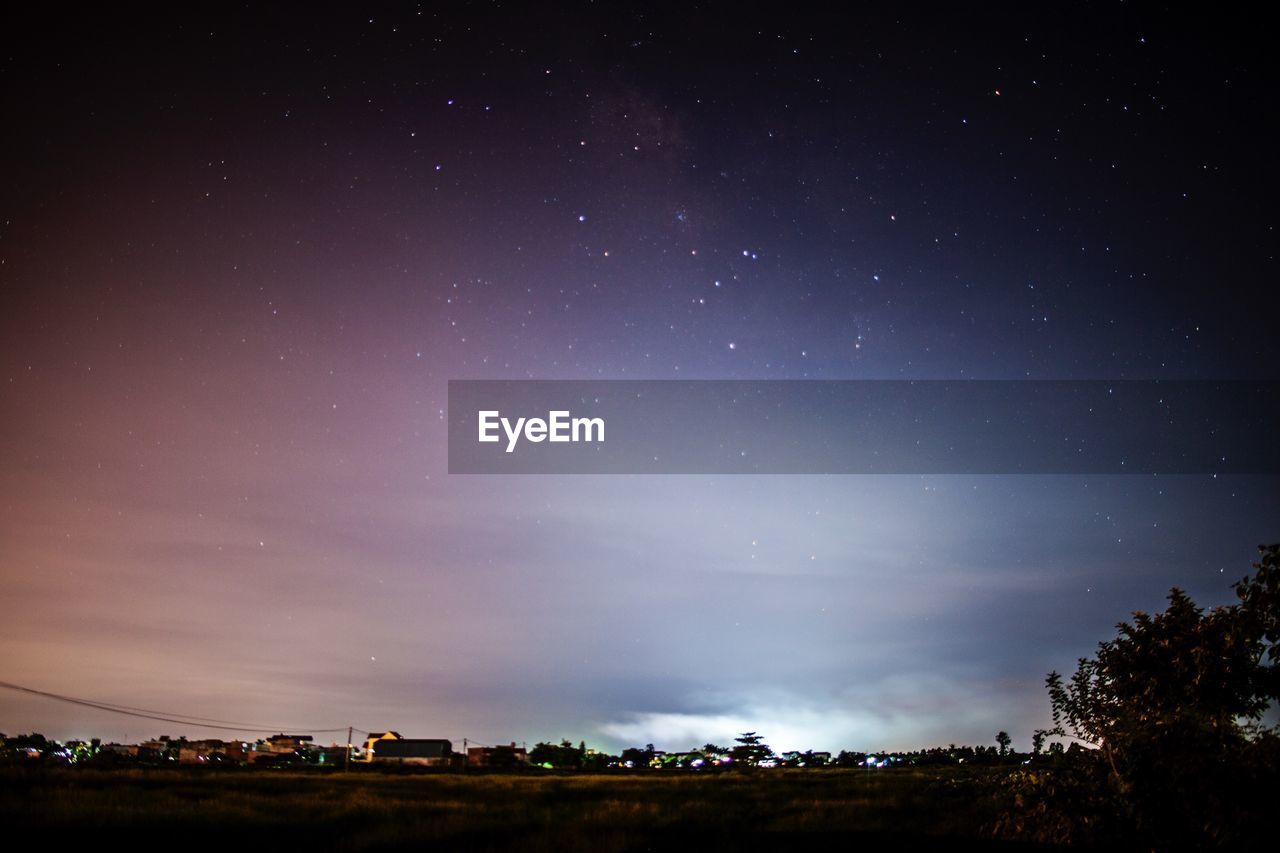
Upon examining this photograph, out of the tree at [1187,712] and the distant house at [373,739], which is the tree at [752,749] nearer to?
the distant house at [373,739]

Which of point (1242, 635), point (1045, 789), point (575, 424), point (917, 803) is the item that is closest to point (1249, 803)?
point (1242, 635)

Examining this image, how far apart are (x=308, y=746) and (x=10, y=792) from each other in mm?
153841

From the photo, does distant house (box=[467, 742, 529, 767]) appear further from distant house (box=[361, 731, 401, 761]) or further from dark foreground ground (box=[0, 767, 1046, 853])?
dark foreground ground (box=[0, 767, 1046, 853])

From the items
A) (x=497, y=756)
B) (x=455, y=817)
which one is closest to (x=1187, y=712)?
(x=455, y=817)

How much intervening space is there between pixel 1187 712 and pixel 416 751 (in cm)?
11290

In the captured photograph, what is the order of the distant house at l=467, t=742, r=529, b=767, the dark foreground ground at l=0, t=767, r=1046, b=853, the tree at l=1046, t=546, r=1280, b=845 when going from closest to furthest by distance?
1. the tree at l=1046, t=546, r=1280, b=845
2. the dark foreground ground at l=0, t=767, r=1046, b=853
3. the distant house at l=467, t=742, r=529, b=767

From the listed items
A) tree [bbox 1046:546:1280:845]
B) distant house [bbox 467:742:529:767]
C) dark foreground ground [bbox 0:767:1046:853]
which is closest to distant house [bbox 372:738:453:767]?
distant house [bbox 467:742:529:767]

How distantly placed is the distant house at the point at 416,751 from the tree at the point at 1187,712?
103 m

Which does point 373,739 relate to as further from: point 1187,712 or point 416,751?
point 1187,712

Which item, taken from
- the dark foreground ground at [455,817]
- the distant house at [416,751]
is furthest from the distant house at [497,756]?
the dark foreground ground at [455,817]

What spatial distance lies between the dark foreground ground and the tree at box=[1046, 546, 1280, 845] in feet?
9.46

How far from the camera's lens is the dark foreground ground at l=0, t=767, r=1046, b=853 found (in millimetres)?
20406

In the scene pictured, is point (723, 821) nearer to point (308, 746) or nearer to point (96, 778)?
point (96, 778)

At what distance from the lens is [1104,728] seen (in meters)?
16.5
